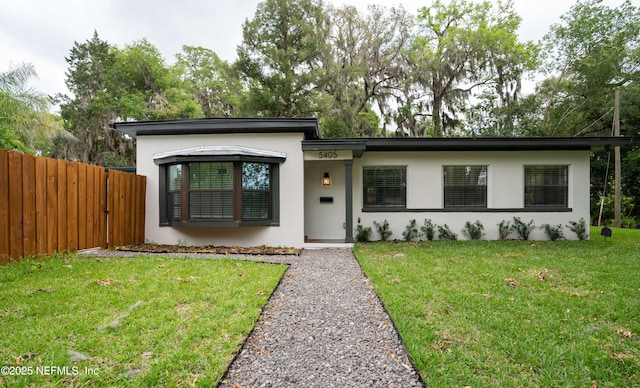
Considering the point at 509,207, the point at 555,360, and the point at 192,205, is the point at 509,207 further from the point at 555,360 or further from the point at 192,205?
the point at 192,205

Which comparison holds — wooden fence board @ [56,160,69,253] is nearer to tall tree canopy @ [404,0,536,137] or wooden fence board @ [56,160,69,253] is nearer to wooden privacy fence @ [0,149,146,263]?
wooden privacy fence @ [0,149,146,263]

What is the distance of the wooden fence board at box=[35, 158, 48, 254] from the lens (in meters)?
4.78

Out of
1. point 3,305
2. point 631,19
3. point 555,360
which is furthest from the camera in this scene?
point 631,19

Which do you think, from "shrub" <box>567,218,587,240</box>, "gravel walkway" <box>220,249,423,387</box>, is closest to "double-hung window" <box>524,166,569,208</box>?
"shrub" <box>567,218,587,240</box>

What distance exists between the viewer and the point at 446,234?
841 cm

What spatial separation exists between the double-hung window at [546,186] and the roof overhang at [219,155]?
7.03m

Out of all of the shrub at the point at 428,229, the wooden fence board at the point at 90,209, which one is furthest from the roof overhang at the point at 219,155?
the shrub at the point at 428,229

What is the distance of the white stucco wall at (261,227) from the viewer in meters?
7.34

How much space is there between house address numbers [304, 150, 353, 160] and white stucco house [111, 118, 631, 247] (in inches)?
1.0

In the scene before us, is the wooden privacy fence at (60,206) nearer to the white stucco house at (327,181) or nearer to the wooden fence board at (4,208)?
the wooden fence board at (4,208)

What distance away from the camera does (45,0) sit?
1028 centimetres

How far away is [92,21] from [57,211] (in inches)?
699

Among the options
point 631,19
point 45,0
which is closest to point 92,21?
point 45,0

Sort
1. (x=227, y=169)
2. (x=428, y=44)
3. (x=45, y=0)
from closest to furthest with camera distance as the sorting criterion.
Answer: (x=227, y=169) < (x=45, y=0) < (x=428, y=44)
